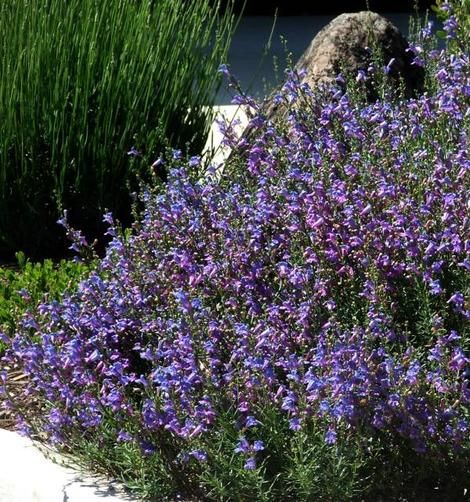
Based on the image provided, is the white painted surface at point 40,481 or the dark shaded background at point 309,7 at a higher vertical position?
the white painted surface at point 40,481

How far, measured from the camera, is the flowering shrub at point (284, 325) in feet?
9.71

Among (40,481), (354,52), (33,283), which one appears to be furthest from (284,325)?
(354,52)

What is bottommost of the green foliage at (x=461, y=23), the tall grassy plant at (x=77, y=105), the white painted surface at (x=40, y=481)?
the white painted surface at (x=40, y=481)

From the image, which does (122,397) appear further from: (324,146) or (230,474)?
(324,146)

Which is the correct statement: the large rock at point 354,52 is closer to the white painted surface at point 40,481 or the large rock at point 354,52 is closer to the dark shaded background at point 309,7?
the white painted surface at point 40,481

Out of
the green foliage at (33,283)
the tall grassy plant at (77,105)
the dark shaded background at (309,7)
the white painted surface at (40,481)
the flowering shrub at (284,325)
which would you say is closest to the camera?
the flowering shrub at (284,325)

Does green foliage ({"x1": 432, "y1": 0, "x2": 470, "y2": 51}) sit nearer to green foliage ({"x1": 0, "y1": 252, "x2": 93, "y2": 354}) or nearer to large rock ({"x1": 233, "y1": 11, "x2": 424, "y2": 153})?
large rock ({"x1": 233, "y1": 11, "x2": 424, "y2": 153})

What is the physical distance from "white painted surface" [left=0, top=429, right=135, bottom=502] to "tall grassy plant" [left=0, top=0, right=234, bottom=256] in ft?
5.89

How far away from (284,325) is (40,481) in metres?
0.90

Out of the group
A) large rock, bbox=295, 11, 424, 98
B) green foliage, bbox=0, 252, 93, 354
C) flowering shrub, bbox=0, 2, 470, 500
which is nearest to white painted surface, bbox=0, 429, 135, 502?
flowering shrub, bbox=0, 2, 470, 500

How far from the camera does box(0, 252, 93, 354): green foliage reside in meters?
4.42

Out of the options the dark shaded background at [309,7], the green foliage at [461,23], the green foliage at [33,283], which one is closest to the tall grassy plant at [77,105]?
the green foliage at [33,283]

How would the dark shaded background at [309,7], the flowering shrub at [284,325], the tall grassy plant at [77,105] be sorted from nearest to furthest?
the flowering shrub at [284,325] < the tall grassy plant at [77,105] < the dark shaded background at [309,7]

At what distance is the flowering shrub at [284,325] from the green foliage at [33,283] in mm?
421
